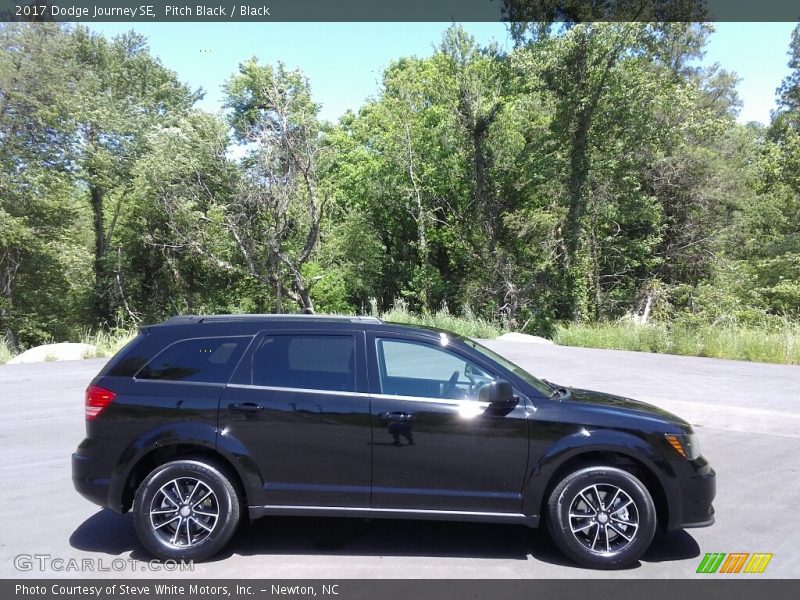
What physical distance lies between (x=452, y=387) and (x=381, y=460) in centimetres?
74

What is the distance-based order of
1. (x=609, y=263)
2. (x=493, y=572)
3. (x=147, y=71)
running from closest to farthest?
(x=493, y=572) < (x=609, y=263) < (x=147, y=71)

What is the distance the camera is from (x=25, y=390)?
10820mm

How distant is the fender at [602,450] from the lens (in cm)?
430

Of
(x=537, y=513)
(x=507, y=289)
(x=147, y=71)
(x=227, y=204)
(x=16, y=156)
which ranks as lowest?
(x=537, y=513)

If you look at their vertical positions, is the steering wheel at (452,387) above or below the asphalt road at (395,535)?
above

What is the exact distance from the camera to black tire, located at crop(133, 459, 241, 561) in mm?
4297

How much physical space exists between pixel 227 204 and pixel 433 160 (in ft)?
33.9

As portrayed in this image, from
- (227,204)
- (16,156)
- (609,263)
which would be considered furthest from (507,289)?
(16,156)

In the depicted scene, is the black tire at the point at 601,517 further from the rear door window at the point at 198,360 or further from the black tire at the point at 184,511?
the rear door window at the point at 198,360

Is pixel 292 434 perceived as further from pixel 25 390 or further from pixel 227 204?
pixel 227 204

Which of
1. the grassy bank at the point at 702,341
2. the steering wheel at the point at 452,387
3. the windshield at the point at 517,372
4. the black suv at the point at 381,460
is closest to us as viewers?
the black suv at the point at 381,460

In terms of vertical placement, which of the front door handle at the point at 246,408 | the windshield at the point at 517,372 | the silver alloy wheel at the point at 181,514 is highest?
the windshield at the point at 517,372
